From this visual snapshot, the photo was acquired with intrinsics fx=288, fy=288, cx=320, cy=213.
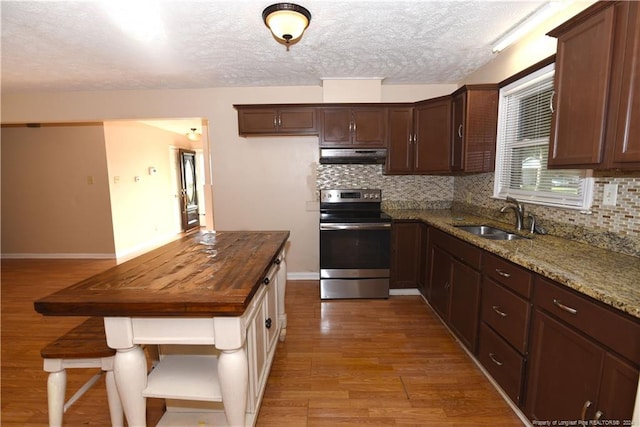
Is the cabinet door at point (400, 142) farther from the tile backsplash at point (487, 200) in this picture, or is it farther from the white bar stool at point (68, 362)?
the white bar stool at point (68, 362)

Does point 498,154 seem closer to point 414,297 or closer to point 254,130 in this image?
point 414,297

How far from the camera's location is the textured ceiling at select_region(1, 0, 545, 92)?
1.95 m

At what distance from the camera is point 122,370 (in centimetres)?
Result: 119

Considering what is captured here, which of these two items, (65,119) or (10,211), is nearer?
(65,119)

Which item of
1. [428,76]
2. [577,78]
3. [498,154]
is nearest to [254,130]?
[428,76]

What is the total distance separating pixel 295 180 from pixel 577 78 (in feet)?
9.17

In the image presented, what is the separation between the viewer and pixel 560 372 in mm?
1289

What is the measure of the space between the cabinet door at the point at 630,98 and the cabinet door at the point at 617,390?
823 mm

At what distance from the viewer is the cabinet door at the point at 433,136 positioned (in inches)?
118

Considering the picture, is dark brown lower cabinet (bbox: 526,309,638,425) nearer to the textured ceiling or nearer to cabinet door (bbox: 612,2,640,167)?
cabinet door (bbox: 612,2,640,167)

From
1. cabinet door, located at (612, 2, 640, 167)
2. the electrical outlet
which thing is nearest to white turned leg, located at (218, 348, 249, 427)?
cabinet door, located at (612, 2, 640, 167)

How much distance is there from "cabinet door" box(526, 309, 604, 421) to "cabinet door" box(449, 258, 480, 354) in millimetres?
533

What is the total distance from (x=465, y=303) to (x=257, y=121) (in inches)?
110

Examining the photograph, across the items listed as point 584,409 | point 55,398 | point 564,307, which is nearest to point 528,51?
point 564,307
